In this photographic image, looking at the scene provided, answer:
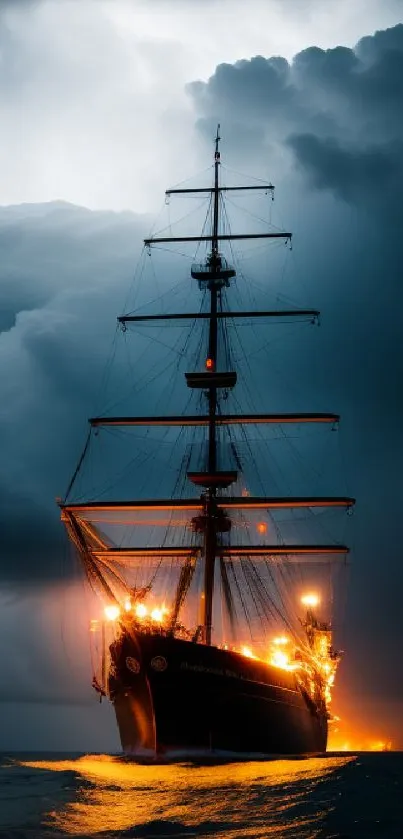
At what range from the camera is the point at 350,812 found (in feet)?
77.6

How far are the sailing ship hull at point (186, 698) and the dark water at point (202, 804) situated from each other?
1.77 metres

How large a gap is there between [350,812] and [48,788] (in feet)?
31.5

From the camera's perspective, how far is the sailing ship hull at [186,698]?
36812 millimetres

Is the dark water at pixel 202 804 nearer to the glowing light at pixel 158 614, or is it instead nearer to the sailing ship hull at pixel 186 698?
the sailing ship hull at pixel 186 698

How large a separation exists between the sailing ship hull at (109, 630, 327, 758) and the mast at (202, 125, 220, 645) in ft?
16.4

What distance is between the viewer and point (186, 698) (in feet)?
121

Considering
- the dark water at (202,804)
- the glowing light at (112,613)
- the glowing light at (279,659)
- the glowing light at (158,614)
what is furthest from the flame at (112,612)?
the glowing light at (279,659)

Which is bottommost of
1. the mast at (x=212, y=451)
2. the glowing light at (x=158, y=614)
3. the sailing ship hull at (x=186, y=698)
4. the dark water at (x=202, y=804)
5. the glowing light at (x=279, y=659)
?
the dark water at (x=202, y=804)

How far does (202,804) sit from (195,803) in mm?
280

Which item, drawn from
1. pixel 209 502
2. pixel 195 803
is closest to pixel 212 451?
pixel 209 502

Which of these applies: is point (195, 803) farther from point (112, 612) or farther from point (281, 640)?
point (281, 640)

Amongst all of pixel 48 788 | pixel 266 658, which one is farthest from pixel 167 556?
pixel 48 788

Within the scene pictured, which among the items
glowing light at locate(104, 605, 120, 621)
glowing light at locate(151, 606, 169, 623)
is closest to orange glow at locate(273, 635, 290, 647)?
glowing light at locate(151, 606, 169, 623)

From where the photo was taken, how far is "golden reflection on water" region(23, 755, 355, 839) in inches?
795
